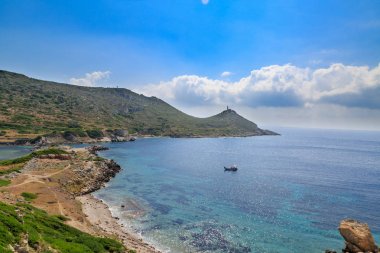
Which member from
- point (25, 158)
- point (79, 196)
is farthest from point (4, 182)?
point (25, 158)

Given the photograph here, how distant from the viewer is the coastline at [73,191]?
158 feet

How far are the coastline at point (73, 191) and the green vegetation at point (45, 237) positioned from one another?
457 cm

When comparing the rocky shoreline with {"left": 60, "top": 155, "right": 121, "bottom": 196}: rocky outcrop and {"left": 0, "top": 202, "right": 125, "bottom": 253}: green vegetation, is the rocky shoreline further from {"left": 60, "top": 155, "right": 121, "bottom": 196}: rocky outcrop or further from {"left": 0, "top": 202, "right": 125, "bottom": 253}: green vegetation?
{"left": 0, "top": 202, "right": 125, "bottom": 253}: green vegetation

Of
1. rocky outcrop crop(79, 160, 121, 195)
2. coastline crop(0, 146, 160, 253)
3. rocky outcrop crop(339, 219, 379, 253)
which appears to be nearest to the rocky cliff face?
rocky outcrop crop(339, 219, 379, 253)

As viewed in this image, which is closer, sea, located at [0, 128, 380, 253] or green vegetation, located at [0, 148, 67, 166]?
sea, located at [0, 128, 380, 253]

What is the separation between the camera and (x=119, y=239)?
4503 centimetres

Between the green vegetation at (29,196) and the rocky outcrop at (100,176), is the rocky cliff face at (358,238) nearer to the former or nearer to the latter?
the green vegetation at (29,196)

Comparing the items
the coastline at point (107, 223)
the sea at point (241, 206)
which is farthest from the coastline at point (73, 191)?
the sea at point (241, 206)

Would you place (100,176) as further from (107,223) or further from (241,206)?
(241,206)

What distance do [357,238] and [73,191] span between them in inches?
2468

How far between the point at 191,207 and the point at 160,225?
45.5ft

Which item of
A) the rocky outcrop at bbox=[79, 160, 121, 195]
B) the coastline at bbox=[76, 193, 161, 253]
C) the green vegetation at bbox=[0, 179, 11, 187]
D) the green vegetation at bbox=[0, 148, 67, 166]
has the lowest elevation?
the coastline at bbox=[76, 193, 161, 253]

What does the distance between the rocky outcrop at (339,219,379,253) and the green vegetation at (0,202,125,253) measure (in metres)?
30.5

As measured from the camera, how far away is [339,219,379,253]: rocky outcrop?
38469 millimetres
